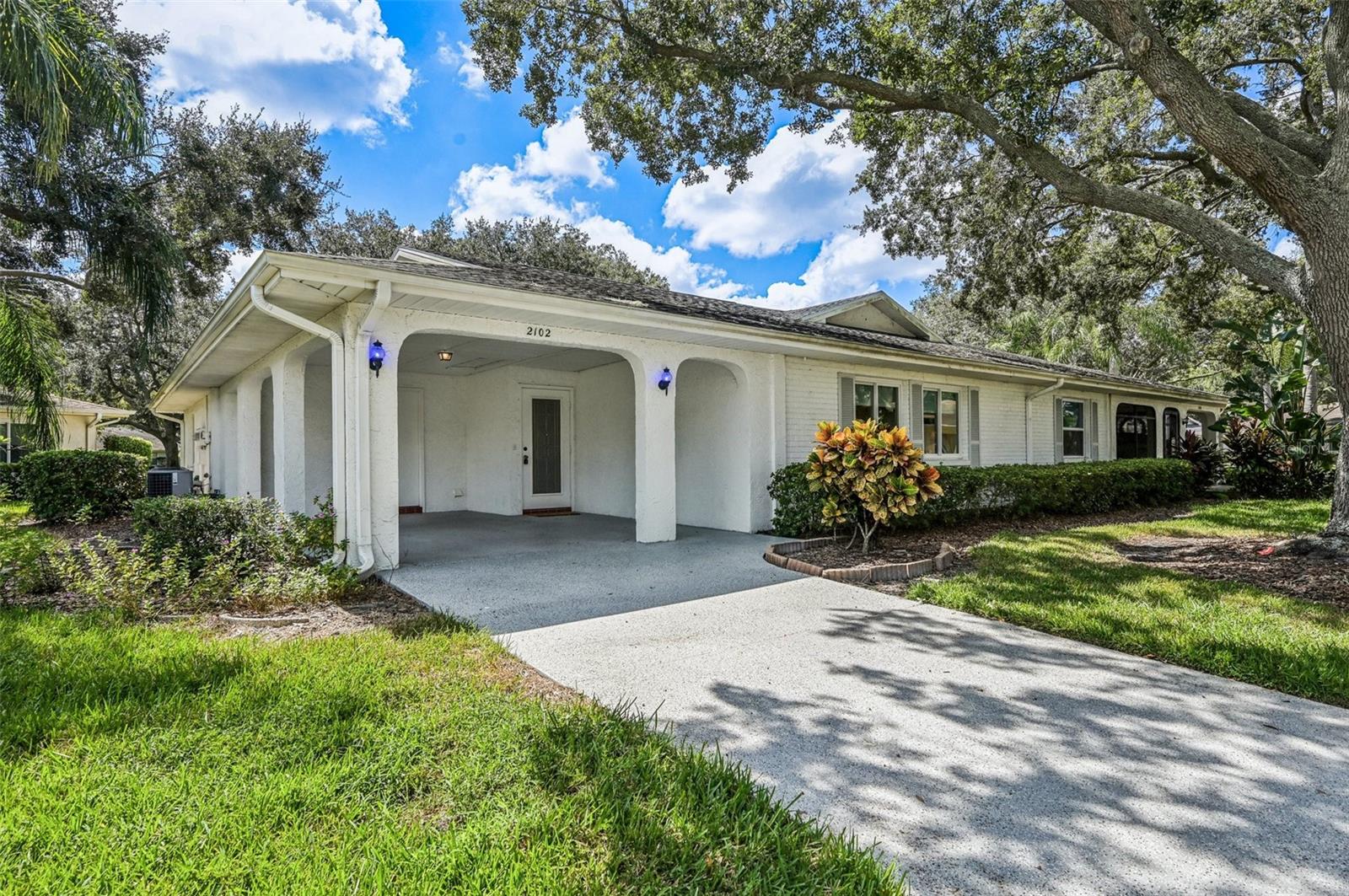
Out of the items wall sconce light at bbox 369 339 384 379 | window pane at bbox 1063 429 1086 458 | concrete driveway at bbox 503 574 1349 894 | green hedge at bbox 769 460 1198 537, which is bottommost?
concrete driveway at bbox 503 574 1349 894

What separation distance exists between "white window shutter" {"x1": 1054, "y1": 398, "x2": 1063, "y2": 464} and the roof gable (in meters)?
3.31

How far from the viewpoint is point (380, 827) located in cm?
220

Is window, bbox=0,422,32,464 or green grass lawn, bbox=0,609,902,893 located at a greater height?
window, bbox=0,422,32,464

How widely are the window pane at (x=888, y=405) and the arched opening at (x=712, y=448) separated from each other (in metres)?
2.99

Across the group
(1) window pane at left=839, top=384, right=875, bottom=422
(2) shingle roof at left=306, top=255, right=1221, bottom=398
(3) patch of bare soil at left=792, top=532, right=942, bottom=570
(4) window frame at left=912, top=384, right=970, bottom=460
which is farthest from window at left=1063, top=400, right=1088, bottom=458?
(3) patch of bare soil at left=792, top=532, right=942, bottom=570

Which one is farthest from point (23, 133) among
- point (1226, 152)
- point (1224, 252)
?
point (1224, 252)

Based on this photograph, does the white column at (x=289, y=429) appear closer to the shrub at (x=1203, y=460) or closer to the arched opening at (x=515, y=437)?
the arched opening at (x=515, y=437)

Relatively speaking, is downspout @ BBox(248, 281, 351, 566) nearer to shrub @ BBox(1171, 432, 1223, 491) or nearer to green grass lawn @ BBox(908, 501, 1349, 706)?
green grass lawn @ BBox(908, 501, 1349, 706)

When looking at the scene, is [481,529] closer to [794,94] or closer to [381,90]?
[794,94]

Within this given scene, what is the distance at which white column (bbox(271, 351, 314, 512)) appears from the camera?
805 cm

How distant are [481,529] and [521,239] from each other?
18.3m

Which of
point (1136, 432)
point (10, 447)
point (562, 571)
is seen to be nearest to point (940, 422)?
point (562, 571)

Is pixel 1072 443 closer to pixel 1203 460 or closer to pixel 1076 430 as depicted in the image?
pixel 1076 430

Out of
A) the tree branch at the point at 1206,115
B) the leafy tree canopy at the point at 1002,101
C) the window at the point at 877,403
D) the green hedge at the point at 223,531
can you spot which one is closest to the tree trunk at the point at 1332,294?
the leafy tree canopy at the point at 1002,101
